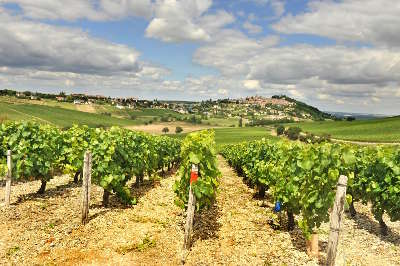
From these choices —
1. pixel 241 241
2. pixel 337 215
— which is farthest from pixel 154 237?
pixel 337 215

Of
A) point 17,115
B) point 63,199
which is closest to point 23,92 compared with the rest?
point 17,115

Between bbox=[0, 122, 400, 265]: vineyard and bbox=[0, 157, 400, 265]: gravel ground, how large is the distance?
1.4 inches

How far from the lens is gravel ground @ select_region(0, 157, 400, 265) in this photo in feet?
31.5

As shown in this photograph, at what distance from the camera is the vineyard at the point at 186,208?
9.73m

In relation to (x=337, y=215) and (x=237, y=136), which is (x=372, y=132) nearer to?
(x=237, y=136)

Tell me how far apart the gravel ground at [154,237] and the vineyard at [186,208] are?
1.4 inches

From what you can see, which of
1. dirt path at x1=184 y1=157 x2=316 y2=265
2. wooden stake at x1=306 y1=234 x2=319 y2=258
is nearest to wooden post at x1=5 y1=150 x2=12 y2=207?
dirt path at x1=184 y1=157 x2=316 y2=265

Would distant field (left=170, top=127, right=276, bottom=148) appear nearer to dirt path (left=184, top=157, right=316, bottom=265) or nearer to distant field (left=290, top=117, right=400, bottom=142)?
distant field (left=290, top=117, right=400, bottom=142)

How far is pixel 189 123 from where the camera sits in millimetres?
154125

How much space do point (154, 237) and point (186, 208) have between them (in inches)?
110

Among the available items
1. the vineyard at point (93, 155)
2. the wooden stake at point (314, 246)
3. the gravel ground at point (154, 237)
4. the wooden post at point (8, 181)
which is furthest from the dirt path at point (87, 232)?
the wooden stake at point (314, 246)

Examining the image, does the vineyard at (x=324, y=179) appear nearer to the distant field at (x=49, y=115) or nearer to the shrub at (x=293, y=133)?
the shrub at (x=293, y=133)

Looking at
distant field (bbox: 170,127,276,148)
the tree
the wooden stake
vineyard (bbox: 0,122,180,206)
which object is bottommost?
the tree

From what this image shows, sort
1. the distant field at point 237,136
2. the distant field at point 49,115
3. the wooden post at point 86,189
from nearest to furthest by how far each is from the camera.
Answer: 1. the wooden post at point 86,189
2. the distant field at point 237,136
3. the distant field at point 49,115
